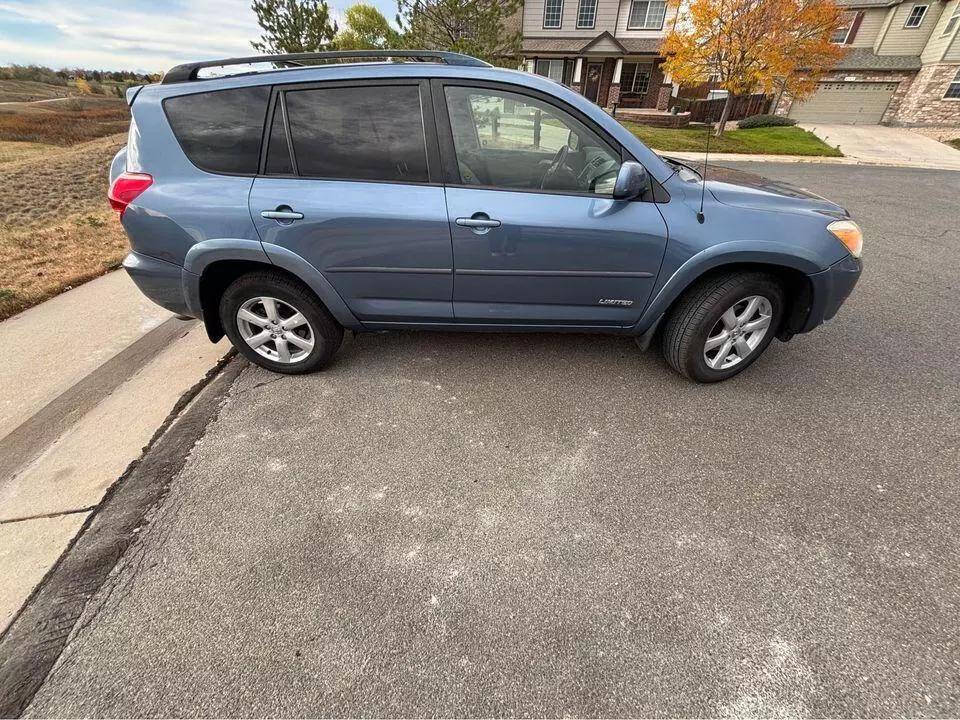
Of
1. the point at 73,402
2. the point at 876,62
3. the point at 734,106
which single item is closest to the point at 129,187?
the point at 73,402

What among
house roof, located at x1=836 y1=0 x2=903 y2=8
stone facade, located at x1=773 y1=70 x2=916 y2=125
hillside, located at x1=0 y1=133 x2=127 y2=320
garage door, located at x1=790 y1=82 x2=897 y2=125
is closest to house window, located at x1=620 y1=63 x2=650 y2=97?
stone facade, located at x1=773 y1=70 x2=916 y2=125

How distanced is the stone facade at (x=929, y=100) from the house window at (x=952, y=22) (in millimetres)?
1323

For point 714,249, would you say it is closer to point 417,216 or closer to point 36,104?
point 417,216

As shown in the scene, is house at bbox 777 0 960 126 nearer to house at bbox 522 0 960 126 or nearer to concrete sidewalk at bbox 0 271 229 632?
house at bbox 522 0 960 126

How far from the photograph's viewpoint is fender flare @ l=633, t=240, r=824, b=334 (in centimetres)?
253

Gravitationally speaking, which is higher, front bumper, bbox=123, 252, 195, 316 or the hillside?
front bumper, bbox=123, 252, 195, 316

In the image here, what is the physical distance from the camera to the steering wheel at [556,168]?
8.37 feet

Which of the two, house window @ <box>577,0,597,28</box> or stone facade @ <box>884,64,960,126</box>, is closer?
stone facade @ <box>884,64,960,126</box>

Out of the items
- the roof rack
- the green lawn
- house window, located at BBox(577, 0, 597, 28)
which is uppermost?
house window, located at BBox(577, 0, 597, 28)

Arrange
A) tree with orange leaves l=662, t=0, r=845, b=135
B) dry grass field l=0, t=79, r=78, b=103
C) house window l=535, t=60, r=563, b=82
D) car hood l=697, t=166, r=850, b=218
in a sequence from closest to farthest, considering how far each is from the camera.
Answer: car hood l=697, t=166, r=850, b=218
tree with orange leaves l=662, t=0, r=845, b=135
house window l=535, t=60, r=563, b=82
dry grass field l=0, t=79, r=78, b=103

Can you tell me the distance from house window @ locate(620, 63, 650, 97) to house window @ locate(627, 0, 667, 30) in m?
1.87

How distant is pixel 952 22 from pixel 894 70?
7.22 ft

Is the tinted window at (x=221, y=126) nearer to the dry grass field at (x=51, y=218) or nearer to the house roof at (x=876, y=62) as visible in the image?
the dry grass field at (x=51, y=218)

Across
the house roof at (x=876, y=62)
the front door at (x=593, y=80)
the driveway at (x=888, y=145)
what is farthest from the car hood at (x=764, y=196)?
the front door at (x=593, y=80)
